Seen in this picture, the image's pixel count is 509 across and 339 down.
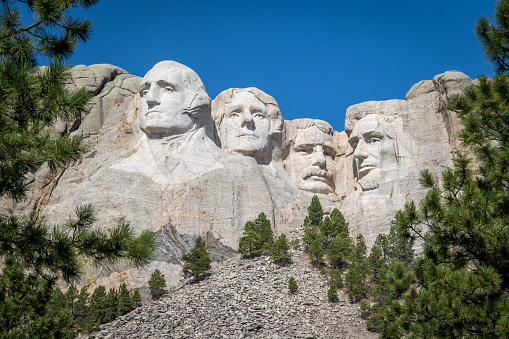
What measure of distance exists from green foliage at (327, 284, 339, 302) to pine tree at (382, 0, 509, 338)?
7689 mm

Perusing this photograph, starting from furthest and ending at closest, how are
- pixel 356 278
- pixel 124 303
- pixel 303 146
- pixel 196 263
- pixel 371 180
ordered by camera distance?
pixel 303 146 < pixel 371 180 < pixel 196 263 < pixel 356 278 < pixel 124 303

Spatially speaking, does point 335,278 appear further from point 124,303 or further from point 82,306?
point 82,306

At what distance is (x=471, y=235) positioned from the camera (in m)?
13.7

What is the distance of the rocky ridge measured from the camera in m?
21.2

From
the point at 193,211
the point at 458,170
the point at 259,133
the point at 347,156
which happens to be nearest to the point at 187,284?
the point at 193,211

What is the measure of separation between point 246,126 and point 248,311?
8.99 meters

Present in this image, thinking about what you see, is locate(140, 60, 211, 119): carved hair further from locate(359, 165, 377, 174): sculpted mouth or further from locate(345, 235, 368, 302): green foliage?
locate(345, 235, 368, 302): green foliage

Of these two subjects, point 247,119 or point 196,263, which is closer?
point 196,263

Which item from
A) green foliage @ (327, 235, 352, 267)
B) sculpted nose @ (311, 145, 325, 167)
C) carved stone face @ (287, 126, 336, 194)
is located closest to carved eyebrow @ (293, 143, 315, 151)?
carved stone face @ (287, 126, 336, 194)

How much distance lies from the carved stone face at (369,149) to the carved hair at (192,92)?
5.32 metres

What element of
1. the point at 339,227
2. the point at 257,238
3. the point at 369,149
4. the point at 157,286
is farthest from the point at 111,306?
the point at 369,149

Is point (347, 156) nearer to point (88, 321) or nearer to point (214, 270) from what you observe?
point (214, 270)

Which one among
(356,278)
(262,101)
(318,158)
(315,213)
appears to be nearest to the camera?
(356,278)

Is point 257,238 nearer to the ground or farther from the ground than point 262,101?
nearer to the ground
